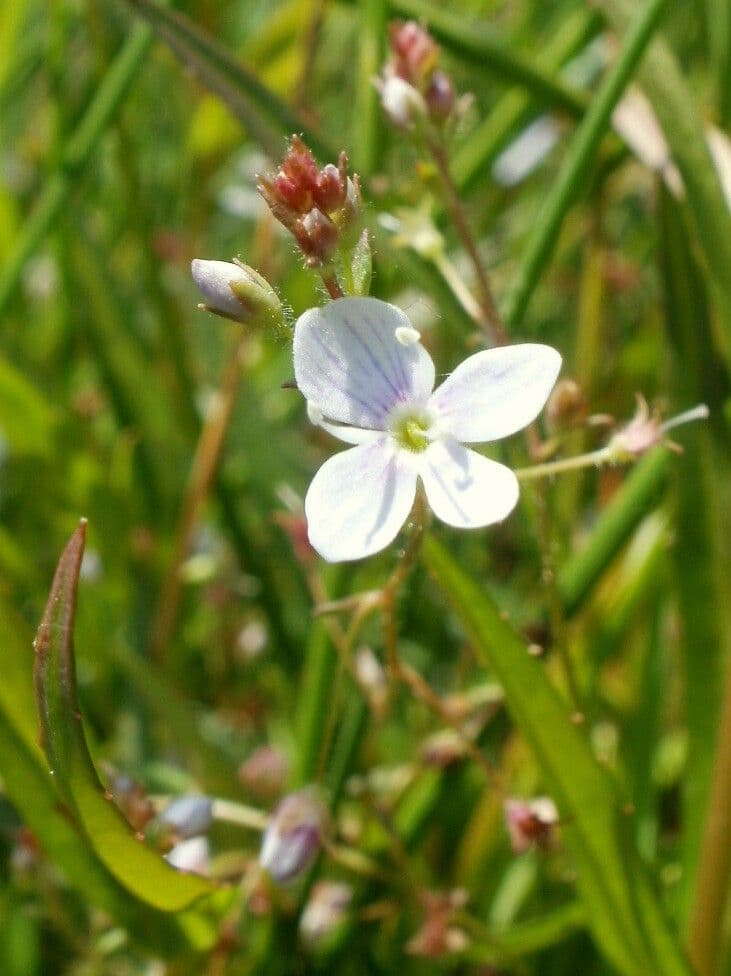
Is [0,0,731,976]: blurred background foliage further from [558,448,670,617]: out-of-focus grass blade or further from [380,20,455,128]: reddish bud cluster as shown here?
[380,20,455,128]: reddish bud cluster

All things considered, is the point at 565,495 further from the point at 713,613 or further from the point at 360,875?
the point at 360,875

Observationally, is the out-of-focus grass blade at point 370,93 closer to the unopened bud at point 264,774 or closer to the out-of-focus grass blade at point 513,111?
the out-of-focus grass blade at point 513,111

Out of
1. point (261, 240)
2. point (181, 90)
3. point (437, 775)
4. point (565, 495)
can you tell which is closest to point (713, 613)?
point (437, 775)

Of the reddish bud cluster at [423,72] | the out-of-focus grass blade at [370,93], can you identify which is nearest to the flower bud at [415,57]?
the reddish bud cluster at [423,72]

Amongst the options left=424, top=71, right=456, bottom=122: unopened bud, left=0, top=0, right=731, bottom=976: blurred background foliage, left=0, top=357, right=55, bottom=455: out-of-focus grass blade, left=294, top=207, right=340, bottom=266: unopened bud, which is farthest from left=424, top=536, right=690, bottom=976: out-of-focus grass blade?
left=0, top=357, right=55, bottom=455: out-of-focus grass blade

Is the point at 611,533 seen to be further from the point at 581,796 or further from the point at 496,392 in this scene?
the point at 496,392

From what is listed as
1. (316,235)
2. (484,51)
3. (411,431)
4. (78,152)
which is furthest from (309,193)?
(78,152)

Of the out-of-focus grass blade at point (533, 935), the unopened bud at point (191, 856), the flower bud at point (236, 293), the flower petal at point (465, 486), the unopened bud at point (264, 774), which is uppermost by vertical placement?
the flower bud at point (236, 293)
